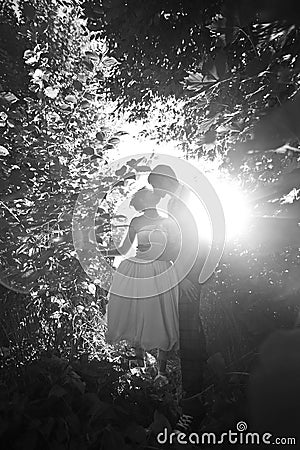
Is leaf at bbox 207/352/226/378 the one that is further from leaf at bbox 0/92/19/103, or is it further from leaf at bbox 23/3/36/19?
leaf at bbox 23/3/36/19

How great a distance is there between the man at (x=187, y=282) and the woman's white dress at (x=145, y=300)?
40 centimetres

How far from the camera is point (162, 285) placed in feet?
7.79

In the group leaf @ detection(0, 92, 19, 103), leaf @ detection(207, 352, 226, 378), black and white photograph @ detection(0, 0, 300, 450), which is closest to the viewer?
black and white photograph @ detection(0, 0, 300, 450)

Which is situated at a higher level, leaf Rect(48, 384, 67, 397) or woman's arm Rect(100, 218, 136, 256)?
woman's arm Rect(100, 218, 136, 256)

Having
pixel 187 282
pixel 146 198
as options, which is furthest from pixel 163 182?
pixel 187 282

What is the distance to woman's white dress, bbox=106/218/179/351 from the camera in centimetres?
217

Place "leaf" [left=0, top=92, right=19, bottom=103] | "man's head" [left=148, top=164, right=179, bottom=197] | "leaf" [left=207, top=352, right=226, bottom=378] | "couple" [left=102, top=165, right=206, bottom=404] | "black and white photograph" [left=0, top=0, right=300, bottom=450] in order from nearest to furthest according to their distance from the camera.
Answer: "black and white photograph" [left=0, top=0, right=300, bottom=450] < "leaf" [left=207, top=352, right=226, bottom=378] < "couple" [left=102, top=165, right=206, bottom=404] < "man's head" [left=148, top=164, right=179, bottom=197] < "leaf" [left=0, top=92, right=19, bottom=103]

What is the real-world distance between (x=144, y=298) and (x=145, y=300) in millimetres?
24

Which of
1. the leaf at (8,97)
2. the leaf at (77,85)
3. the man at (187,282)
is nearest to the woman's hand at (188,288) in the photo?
the man at (187,282)

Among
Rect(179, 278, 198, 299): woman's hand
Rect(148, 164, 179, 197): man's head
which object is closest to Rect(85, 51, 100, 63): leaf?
Rect(148, 164, 179, 197): man's head

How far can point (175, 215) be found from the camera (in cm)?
157

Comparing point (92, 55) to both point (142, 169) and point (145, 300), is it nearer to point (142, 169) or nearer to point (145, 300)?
point (142, 169)

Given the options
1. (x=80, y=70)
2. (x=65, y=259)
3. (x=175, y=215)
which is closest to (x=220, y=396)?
(x=175, y=215)

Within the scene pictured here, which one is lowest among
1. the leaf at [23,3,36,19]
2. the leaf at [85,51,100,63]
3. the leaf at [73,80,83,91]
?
the leaf at [73,80,83,91]
